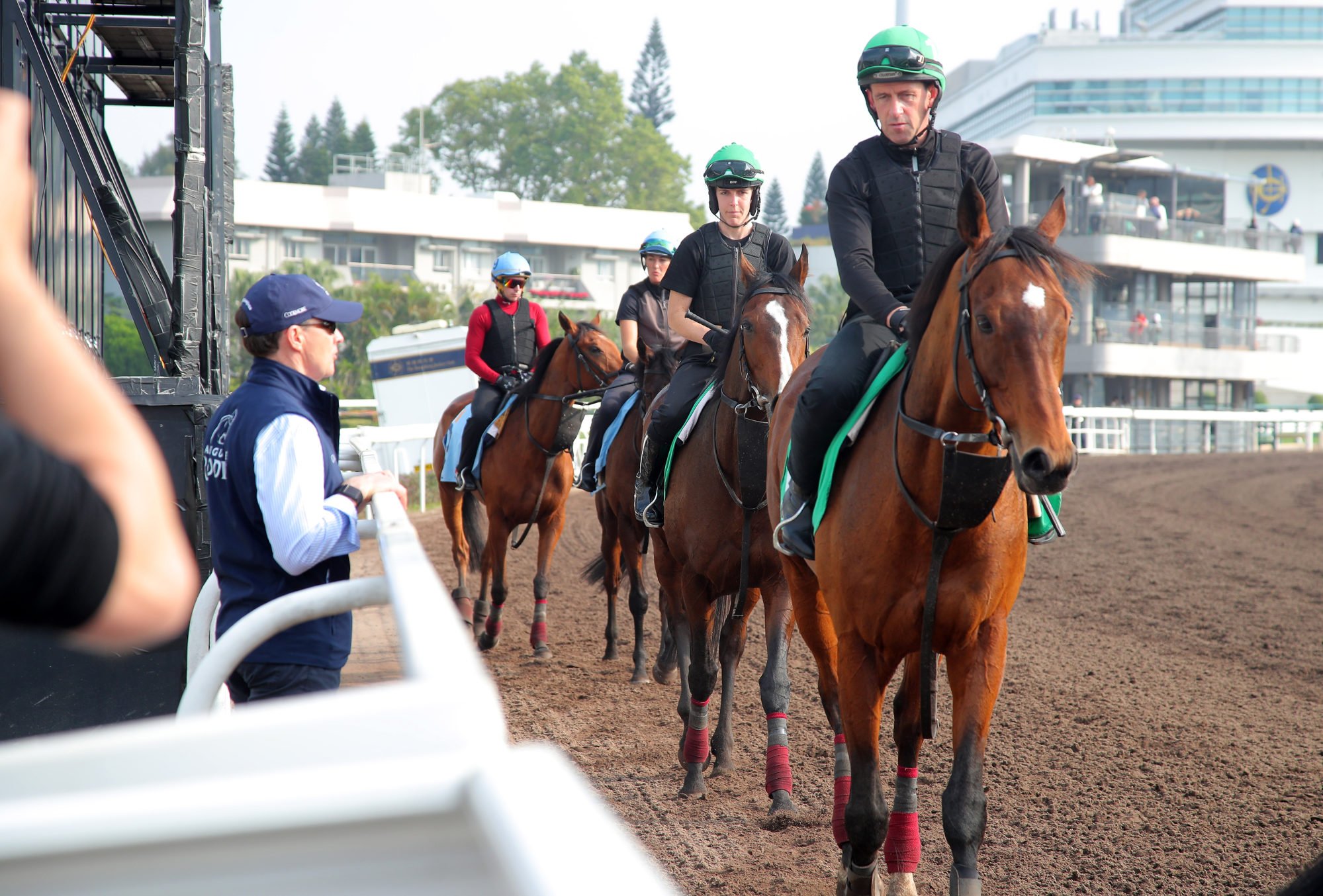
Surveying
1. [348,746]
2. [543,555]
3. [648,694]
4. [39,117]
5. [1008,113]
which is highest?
[1008,113]

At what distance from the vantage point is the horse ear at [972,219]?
3854 millimetres

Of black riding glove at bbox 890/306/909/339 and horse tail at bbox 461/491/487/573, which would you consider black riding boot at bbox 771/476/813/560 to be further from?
horse tail at bbox 461/491/487/573

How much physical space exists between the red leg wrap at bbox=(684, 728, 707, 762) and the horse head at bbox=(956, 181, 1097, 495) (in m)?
2.75

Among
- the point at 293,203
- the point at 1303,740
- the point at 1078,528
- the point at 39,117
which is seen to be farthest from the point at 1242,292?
the point at 39,117

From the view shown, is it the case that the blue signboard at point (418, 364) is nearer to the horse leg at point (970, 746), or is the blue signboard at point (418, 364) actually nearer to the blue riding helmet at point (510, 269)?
the blue riding helmet at point (510, 269)

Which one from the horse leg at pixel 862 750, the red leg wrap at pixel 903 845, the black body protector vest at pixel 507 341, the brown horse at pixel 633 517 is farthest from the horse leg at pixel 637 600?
the horse leg at pixel 862 750

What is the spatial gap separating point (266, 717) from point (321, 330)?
9.62ft

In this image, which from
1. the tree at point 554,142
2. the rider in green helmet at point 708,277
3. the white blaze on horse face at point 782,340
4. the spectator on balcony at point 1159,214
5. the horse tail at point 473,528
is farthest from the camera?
the tree at point 554,142

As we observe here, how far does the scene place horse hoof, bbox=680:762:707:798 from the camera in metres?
5.77

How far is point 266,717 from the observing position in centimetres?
92

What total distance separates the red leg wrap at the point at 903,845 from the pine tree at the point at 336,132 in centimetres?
11836

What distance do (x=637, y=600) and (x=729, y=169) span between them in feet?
11.9

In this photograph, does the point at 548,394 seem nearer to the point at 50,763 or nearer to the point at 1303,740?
the point at 1303,740

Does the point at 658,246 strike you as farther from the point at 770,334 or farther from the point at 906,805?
the point at 906,805
